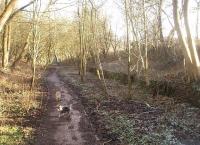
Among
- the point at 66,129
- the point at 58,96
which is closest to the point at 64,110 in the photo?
the point at 66,129

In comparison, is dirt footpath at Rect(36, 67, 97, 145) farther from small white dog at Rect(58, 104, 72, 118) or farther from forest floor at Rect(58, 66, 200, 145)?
forest floor at Rect(58, 66, 200, 145)

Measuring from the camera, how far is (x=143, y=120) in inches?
726

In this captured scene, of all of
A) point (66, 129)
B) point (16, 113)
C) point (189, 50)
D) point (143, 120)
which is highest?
point (189, 50)

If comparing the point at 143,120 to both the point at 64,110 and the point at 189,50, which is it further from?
the point at 189,50

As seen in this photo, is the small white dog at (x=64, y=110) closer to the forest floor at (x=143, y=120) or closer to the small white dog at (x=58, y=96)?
the forest floor at (x=143, y=120)

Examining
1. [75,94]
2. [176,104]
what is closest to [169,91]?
[176,104]

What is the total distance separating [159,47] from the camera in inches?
1852

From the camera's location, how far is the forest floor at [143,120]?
15.1 meters

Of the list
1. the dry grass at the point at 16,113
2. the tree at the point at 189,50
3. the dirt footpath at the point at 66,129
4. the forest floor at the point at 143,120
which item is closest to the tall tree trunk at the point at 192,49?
the tree at the point at 189,50

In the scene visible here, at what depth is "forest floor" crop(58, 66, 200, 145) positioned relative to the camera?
49.7 ft

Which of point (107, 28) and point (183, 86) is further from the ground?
point (107, 28)

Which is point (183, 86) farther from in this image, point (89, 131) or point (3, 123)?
point (3, 123)

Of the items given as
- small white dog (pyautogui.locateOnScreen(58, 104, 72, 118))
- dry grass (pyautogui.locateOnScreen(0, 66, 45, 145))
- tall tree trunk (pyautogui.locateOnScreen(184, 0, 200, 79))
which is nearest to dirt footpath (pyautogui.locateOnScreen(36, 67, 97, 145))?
small white dog (pyautogui.locateOnScreen(58, 104, 72, 118))

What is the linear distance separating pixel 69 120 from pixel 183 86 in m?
8.33
